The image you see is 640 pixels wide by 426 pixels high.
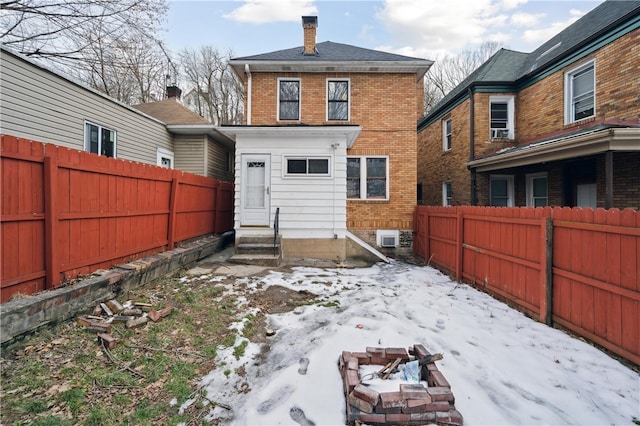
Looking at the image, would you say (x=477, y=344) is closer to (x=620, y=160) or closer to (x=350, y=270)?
(x=350, y=270)

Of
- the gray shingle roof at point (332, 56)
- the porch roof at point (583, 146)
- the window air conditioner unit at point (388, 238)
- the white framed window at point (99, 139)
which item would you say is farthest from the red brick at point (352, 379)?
the gray shingle roof at point (332, 56)

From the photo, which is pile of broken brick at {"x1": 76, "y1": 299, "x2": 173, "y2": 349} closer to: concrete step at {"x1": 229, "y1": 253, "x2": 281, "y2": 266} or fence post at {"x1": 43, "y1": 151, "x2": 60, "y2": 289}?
fence post at {"x1": 43, "y1": 151, "x2": 60, "y2": 289}

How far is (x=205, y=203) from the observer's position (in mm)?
8633

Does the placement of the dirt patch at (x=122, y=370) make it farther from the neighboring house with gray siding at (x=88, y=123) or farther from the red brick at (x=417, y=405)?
the neighboring house with gray siding at (x=88, y=123)

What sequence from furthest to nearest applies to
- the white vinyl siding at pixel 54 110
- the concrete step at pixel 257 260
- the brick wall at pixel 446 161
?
1. the brick wall at pixel 446 161
2. the concrete step at pixel 257 260
3. the white vinyl siding at pixel 54 110

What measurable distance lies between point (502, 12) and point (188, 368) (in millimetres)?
13485

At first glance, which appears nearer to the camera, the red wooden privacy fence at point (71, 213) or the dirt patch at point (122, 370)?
the dirt patch at point (122, 370)

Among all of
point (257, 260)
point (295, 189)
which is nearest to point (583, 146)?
point (295, 189)

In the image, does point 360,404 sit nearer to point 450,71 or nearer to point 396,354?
point 396,354

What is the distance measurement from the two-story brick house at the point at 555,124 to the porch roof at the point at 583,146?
20mm

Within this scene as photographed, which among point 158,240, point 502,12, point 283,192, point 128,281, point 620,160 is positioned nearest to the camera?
point 128,281

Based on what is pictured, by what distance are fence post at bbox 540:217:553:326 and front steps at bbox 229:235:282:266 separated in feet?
18.1

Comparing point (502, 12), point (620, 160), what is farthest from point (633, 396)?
point (502, 12)

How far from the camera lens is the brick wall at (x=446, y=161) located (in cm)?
1193
